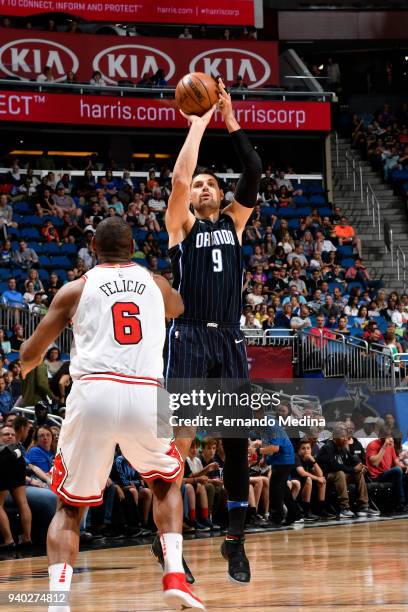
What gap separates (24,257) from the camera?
2125cm

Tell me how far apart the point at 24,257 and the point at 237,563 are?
15.0m

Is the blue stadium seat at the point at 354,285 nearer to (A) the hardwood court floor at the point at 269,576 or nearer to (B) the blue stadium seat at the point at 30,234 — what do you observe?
(B) the blue stadium seat at the point at 30,234

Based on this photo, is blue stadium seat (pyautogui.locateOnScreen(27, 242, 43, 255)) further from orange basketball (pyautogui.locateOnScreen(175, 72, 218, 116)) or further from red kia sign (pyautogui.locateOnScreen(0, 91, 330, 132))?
orange basketball (pyautogui.locateOnScreen(175, 72, 218, 116))

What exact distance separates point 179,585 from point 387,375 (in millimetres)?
15349

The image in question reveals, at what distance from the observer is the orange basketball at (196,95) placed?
23.7 ft

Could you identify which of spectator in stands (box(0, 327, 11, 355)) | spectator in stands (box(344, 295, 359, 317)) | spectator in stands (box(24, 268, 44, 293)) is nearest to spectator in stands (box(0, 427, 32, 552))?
spectator in stands (box(0, 327, 11, 355))

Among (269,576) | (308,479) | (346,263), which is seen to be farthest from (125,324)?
(346,263)

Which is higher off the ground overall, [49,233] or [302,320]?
[49,233]

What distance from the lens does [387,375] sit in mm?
20219

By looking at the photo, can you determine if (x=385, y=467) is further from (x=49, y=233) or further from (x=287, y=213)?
(x=287, y=213)

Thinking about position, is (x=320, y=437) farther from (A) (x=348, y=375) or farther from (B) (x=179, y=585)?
(B) (x=179, y=585)

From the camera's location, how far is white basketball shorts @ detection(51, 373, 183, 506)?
5.24 metres

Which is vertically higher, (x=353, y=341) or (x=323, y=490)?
(x=353, y=341)

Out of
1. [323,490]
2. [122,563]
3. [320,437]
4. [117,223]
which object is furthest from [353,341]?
[117,223]
